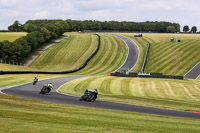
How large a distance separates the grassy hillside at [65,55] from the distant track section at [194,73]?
3291 cm

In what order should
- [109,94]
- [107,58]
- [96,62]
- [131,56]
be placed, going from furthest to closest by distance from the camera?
[131,56] < [107,58] < [96,62] < [109,94]

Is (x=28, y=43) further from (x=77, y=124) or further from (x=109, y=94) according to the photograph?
(x=77, y=124)

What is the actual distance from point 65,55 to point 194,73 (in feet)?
166

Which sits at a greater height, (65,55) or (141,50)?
(141,50)

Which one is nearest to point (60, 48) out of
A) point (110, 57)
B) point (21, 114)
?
point (110, 57)

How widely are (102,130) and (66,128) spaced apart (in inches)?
66.1

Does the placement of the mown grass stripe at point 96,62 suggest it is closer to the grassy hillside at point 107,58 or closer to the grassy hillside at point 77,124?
the grassy hillside at point 107,58

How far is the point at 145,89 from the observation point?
45031 millimetres

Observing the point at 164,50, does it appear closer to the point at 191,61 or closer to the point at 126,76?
the point at 191,61

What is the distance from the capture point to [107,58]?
104 metres

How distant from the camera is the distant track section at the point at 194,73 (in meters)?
73.2

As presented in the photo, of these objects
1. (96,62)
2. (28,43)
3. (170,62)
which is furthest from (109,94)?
(28,43)

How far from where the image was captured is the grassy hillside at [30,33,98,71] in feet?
330

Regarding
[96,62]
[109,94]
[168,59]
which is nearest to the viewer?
[109,94]
